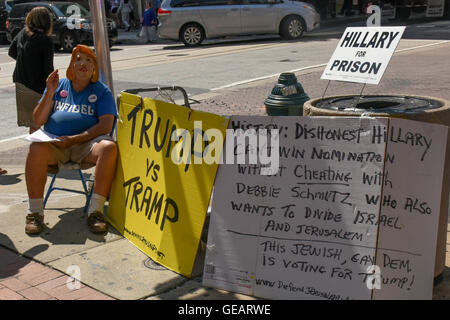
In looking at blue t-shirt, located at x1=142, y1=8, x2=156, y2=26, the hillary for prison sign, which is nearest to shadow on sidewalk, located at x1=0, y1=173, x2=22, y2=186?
the hillary for prison sign

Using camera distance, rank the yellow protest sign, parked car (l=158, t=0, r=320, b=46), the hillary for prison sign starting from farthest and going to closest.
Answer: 1. parked car (l=158, t=0, r=320, b=46)
2. the yellow protest sign
3. the hillary for prison sign

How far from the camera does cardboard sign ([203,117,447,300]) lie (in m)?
3.34

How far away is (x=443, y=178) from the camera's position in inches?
142

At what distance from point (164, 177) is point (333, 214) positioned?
1279 millimetres

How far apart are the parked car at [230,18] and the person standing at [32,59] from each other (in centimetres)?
1347

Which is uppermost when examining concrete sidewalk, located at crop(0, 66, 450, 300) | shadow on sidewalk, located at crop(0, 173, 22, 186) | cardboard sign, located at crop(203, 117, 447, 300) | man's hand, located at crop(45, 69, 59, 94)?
man's hand, located at crop(45, 69, 59, 94)

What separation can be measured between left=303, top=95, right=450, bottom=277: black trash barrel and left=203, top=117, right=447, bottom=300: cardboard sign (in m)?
0.19

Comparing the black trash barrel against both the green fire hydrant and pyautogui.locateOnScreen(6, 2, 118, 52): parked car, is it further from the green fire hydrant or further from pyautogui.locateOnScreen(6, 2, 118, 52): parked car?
pyautogui.locateOnScreen(6, 2, 118, 52): parked car

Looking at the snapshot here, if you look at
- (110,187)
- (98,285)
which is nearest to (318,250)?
(98,285)

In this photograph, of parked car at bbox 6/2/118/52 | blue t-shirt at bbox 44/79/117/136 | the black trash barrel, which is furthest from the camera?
parked car at bbox 6/2/118/52

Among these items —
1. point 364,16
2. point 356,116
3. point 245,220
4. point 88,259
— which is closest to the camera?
point 356,116

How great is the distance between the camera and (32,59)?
6062mm

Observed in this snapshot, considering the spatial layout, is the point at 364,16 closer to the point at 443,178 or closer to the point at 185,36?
the point at 185,36

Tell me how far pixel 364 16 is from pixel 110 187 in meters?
27.4
